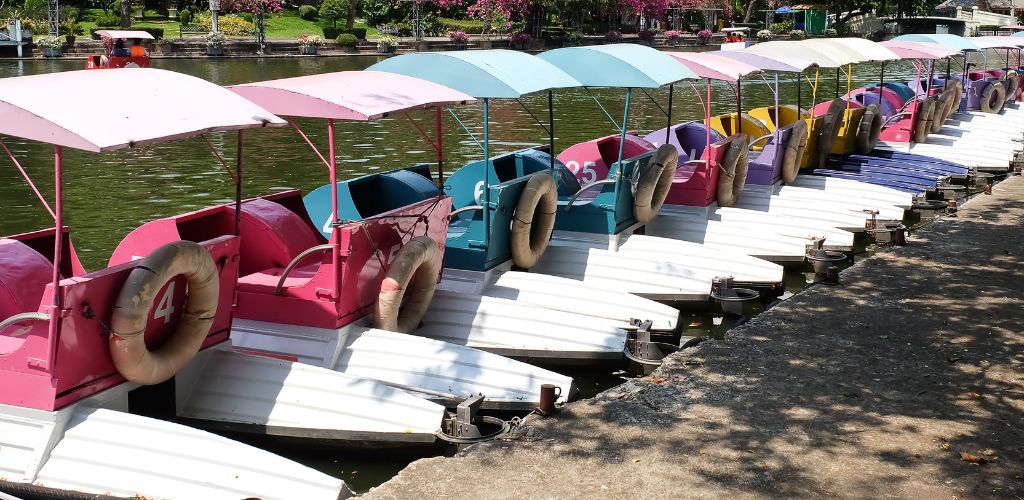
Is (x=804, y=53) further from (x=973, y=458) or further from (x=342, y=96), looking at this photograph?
(x=973, y=458)

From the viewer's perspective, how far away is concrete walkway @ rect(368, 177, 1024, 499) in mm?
7609

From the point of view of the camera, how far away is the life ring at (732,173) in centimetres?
1620

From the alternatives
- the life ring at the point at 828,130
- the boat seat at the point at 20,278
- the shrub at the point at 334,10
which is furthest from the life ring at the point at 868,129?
the shrub at the point at 334,10

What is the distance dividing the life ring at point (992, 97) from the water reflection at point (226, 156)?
9160 millimetres

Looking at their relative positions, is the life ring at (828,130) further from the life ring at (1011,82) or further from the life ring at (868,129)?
the life ring at (1011,82)

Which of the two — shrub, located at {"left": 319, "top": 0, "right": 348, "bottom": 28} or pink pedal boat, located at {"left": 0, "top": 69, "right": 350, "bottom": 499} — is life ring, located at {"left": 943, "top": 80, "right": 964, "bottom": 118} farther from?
shrub, located at {"left": 319, "top": 0, "right": 348, "bottom": 28}

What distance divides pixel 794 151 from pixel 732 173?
2.50 meters

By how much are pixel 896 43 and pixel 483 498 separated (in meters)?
20.7

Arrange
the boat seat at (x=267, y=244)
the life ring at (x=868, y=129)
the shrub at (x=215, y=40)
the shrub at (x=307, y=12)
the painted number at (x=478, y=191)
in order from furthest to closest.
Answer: the shrub at (x=307, y=12) → the shrub at (x=215, y=40) → the life ring at (x=868, y=129) → the painted number at (x=478, y=191) → the boat seat at (x=267, y=244)

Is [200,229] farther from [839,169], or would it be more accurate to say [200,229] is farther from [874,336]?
[839,169]

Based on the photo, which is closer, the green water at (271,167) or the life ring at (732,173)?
the green water at (271,167)

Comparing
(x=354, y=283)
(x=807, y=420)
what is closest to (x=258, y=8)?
(x=354, y=283)

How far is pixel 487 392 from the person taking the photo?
947 centimetres

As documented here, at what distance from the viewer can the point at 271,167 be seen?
25.7 m
